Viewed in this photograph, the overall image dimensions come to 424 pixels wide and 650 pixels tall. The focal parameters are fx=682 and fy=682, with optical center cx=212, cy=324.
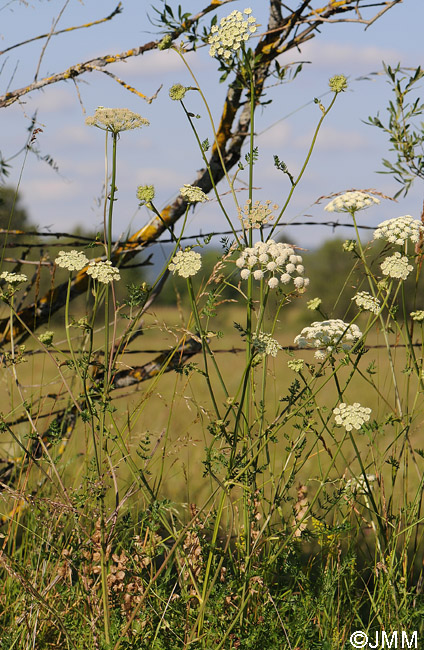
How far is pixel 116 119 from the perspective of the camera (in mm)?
1982

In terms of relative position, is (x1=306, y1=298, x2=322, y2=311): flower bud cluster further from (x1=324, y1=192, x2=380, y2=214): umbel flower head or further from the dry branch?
the dry branch

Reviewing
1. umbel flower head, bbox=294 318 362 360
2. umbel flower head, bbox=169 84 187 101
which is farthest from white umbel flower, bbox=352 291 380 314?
umbel flower head, bbox=169 84 187 101

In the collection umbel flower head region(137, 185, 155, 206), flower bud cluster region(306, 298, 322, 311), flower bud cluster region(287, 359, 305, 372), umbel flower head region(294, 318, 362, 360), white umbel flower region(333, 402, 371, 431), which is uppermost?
umbel flower head region(137, 185, 155, 206)

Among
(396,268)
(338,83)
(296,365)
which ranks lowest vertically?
(296,365)

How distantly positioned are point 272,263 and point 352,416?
1.73ft

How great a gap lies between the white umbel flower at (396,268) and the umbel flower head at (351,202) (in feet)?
0.63

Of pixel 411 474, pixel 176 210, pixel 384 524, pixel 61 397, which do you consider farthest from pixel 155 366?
pixel 411 474

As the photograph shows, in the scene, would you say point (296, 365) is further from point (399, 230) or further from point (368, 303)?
point (399, 230)

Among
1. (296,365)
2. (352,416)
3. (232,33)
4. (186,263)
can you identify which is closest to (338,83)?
(232,33)

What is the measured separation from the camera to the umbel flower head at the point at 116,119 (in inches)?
77.5

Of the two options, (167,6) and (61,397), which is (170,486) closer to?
(61,397)

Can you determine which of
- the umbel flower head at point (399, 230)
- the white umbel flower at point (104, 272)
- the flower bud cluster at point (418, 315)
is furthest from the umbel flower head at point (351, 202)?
the white umbel flower at point (104, 272)

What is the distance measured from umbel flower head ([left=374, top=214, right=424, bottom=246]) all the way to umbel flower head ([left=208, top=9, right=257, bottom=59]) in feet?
2.42

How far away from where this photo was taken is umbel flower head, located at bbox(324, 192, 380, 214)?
2.15m
